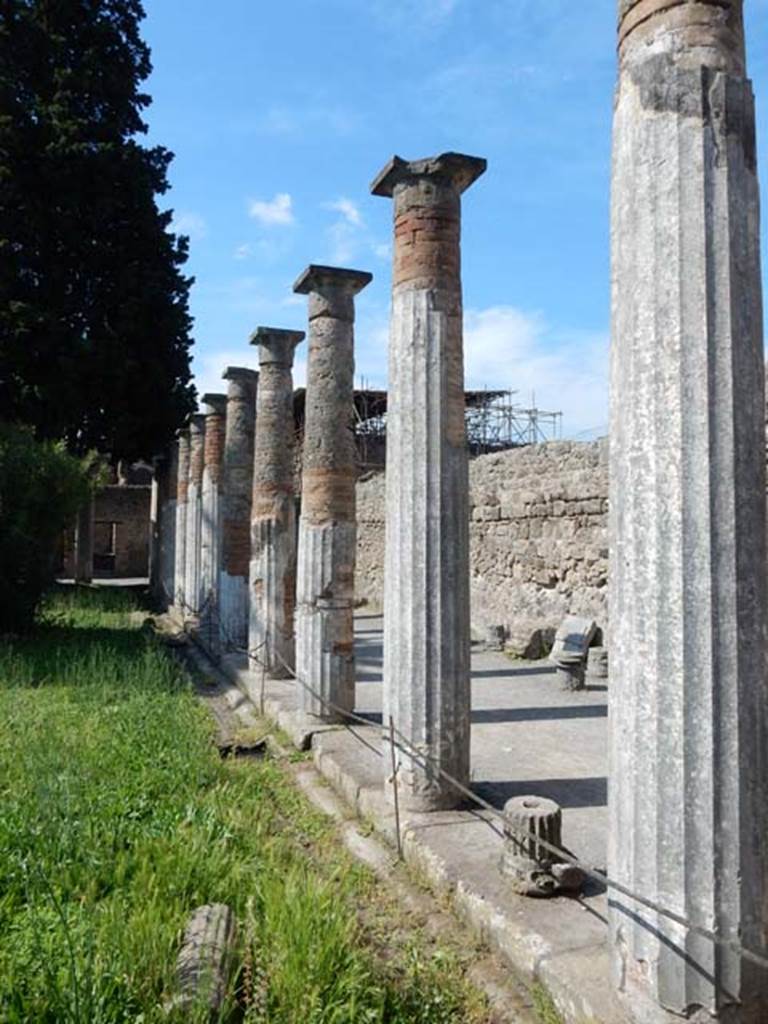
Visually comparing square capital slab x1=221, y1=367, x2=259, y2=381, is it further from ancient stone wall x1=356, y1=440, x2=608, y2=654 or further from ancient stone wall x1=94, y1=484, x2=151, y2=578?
ancient stone wall x1=94, y1=484, x2=151, y2=578

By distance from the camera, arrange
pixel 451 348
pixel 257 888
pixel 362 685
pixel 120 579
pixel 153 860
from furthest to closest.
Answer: pixel 120 579
pixel 362 685
pixel 451 348
pixel 153 860
pixel 257 888

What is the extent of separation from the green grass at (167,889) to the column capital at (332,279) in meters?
3.79

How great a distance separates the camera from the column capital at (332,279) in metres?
7.09

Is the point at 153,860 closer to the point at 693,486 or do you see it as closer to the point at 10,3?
the point at 693,486

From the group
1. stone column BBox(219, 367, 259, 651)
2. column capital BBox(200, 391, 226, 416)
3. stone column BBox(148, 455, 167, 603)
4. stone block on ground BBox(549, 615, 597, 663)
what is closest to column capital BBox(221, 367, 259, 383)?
stone column BBox(219, 367, 259, 651)

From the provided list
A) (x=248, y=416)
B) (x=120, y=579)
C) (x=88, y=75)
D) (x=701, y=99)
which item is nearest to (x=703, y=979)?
(x=701, y=99)

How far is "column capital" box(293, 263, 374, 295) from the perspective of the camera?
709 centimetres

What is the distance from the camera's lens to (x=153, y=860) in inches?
145

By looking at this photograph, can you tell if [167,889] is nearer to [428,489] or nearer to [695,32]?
[428,489]

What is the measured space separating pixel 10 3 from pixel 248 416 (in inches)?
424

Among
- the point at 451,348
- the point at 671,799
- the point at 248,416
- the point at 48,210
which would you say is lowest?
the point at 671,799

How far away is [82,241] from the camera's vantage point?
53.7 ft

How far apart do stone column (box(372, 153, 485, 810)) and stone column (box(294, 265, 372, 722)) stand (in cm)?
208

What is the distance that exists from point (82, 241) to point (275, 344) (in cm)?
924
